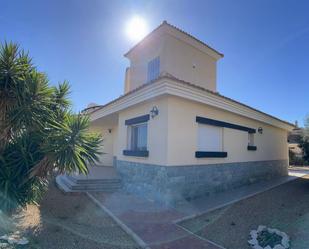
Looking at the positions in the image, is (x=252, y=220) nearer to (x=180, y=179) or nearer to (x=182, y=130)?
(x=180, y=179)

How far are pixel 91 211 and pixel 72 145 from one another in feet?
9.35

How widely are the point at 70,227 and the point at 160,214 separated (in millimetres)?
2789

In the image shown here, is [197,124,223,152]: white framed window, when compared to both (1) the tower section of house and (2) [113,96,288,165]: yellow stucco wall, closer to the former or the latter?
(2) [113,96,288,165]: yellow stucco wall

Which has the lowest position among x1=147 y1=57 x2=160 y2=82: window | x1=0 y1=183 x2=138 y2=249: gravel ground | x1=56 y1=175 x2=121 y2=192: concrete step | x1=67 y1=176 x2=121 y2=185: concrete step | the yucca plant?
x1=0 y1=183 x2=138 y2=249: gravel ground

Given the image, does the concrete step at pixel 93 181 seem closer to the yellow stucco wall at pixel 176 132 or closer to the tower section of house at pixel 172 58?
the yellow stucco wall at pixel 176 132

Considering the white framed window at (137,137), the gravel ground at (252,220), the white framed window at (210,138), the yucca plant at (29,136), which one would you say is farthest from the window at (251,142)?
the yucca plant at (29,136)

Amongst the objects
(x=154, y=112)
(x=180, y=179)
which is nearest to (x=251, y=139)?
(x=180, y=179)

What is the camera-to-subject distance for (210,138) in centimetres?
977

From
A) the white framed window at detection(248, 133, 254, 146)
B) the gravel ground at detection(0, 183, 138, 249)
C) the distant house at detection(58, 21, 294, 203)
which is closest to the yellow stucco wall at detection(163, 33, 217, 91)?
the distant house at detection(58, 21, 294, 203)

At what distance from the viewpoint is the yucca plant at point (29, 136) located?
5715 mm

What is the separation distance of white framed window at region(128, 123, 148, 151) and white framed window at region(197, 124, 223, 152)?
2.51 metres

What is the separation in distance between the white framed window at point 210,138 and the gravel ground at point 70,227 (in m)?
5.02

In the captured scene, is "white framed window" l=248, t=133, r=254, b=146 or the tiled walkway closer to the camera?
the tiled walkway

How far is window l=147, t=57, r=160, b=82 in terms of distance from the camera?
12964 millimetres
